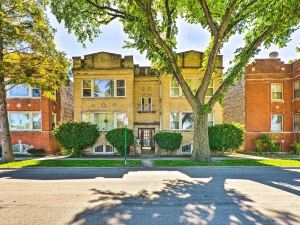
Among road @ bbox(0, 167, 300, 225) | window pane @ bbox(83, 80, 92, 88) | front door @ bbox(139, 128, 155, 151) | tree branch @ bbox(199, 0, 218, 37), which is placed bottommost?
road @ bbox(0, 167, 300, 225)

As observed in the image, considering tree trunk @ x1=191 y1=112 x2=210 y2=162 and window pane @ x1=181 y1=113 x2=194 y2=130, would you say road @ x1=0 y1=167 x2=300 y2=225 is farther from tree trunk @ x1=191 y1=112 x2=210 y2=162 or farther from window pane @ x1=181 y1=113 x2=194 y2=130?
window pane @ x1=181 y1=113 x2=194 y2=130

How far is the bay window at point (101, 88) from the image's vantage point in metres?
22.2

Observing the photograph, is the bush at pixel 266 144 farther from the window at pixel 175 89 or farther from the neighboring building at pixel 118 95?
the window at pixel 175 89

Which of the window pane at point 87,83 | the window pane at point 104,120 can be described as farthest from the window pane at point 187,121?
the window pane at point 87,83

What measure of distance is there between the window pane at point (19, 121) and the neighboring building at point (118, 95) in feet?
15.7

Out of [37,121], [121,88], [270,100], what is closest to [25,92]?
[37,121]

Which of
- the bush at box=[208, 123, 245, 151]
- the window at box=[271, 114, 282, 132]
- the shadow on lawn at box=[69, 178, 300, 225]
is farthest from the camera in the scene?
the window at box=[271, 114, 282, 132]

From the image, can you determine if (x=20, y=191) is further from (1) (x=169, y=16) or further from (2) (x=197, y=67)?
(2) (x=197, y=67)

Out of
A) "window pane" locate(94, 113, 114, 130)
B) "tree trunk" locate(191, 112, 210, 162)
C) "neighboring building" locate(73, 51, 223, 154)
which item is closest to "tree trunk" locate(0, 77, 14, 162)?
"neighboring building" locate(73, 51, 223, 154)

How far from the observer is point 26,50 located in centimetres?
1608

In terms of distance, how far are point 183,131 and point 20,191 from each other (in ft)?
50.5

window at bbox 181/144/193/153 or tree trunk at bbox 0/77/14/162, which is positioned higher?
tree trunk at bbox 0/77/14/162

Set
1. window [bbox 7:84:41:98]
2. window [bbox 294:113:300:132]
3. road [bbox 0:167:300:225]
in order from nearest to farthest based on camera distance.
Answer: road [bbox 0:167:300:225] < window [bbox 7:84:41:98] < window [bbox 294:113:300:132]

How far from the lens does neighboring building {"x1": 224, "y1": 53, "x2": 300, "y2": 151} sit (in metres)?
23.4
